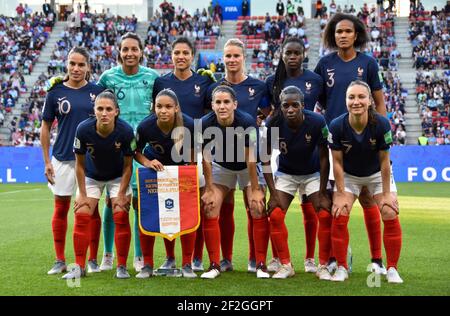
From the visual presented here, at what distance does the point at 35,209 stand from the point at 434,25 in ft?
81.3

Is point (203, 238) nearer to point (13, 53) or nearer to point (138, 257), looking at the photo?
point (138, 257)

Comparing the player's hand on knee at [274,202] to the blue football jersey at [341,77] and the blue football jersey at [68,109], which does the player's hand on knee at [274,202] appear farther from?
the blue football jersey at [68,109]

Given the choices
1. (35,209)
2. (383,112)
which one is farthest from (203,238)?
(35,209)

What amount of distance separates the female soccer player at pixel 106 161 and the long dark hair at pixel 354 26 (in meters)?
2.11

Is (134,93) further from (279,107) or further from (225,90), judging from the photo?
(279,107)

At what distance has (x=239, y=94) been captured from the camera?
7.65 m

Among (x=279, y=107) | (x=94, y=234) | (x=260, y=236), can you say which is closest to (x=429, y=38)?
(x=279, y=107)

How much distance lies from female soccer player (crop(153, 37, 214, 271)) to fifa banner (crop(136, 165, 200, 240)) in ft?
1.90

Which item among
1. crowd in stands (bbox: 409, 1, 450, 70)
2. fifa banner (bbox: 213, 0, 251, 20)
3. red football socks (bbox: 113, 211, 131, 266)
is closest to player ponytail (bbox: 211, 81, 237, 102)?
red football socks (bbox: 113, 211, 131, 266)

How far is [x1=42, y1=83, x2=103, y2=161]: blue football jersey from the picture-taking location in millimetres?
7754

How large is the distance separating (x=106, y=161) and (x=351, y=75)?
2.41m

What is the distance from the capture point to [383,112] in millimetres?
7500

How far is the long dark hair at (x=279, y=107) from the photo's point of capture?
7164 millimetres

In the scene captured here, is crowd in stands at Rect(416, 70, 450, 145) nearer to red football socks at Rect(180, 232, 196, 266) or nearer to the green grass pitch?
the green grass pitch
